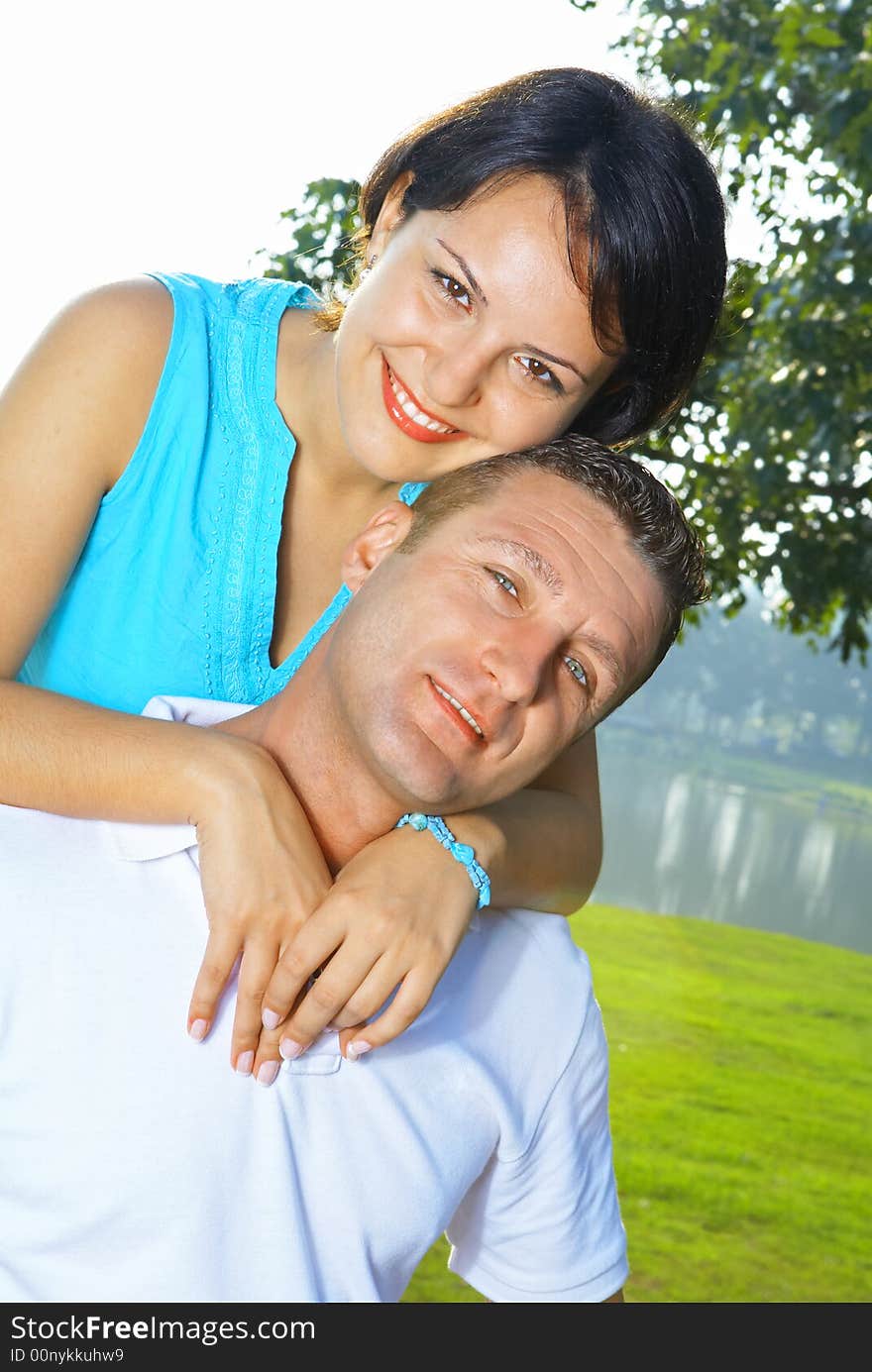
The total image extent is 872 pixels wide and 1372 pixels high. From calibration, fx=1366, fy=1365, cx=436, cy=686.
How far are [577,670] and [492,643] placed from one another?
133 mm

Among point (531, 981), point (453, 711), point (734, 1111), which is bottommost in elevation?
point (734, 1111)

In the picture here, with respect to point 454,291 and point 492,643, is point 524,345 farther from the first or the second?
point 492,643

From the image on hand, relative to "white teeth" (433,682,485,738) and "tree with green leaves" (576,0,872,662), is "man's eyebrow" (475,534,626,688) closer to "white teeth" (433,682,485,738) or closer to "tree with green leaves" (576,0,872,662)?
"white teeth" (433,682,485,738)

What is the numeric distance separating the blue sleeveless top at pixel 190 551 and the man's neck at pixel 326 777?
255 mm

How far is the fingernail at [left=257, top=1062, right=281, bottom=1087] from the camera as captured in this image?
117 cm

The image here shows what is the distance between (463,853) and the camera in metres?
1.31

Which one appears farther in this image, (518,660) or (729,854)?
(729,854)

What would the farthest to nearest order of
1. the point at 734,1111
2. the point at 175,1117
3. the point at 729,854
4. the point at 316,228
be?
the point at 729,854, the point at 734,1111, the point at 316,228, the point at 175,1117

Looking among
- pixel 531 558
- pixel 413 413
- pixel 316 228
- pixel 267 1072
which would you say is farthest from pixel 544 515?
pixel 316 228

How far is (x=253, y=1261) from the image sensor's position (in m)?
1.16

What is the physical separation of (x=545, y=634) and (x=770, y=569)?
225cm

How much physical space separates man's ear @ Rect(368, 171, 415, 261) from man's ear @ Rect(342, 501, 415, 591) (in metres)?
0.33

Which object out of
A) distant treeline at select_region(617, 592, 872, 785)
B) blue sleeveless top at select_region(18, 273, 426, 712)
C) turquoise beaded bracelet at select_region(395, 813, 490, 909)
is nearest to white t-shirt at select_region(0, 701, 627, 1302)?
turquoise beaded bracelet at select_region(395, 813, 490, 909)

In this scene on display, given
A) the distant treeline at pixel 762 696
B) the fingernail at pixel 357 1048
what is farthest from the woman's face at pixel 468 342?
the distant treeline at pixel 762 696
